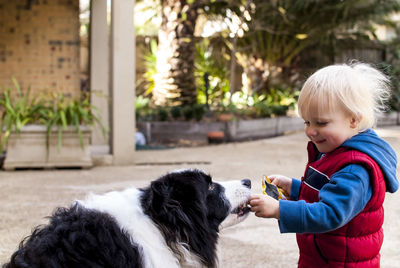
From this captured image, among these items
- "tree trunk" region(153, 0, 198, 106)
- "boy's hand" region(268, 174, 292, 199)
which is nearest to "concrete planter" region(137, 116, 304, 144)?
"tree trunk" region(153, 0, 198, 106)

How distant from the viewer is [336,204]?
171cm

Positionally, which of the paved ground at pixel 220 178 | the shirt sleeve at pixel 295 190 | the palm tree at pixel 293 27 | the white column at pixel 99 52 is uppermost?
the palm tree at pixel 293 27

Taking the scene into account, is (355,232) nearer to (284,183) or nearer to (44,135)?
(284,183)

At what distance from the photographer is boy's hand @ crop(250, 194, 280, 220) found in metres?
1.81

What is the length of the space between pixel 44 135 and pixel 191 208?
5.53 meters

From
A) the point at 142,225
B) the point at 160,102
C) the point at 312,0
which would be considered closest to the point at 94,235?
the point at 142,225

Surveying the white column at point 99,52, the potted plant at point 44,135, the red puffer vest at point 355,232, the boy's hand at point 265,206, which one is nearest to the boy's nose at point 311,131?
the red puffer vest at point 355,232

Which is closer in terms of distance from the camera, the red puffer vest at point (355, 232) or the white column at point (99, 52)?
the red puffer vest at point (355, 232)

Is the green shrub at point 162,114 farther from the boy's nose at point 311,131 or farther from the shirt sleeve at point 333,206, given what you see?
Result: the shirt sleeve at point 333,206

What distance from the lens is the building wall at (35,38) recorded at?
8984mm

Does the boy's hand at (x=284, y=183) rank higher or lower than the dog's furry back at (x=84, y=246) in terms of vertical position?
higher

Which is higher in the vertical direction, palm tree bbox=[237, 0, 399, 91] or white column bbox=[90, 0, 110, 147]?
palm tree bbox=[237, 0, 399, 91]

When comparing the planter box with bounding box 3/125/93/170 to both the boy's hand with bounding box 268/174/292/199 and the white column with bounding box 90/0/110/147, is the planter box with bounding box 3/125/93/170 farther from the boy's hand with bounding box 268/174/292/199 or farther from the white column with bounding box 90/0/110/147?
the boy's hand with bounding box 268/174/292/199

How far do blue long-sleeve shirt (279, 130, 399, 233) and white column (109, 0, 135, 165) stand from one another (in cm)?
608
